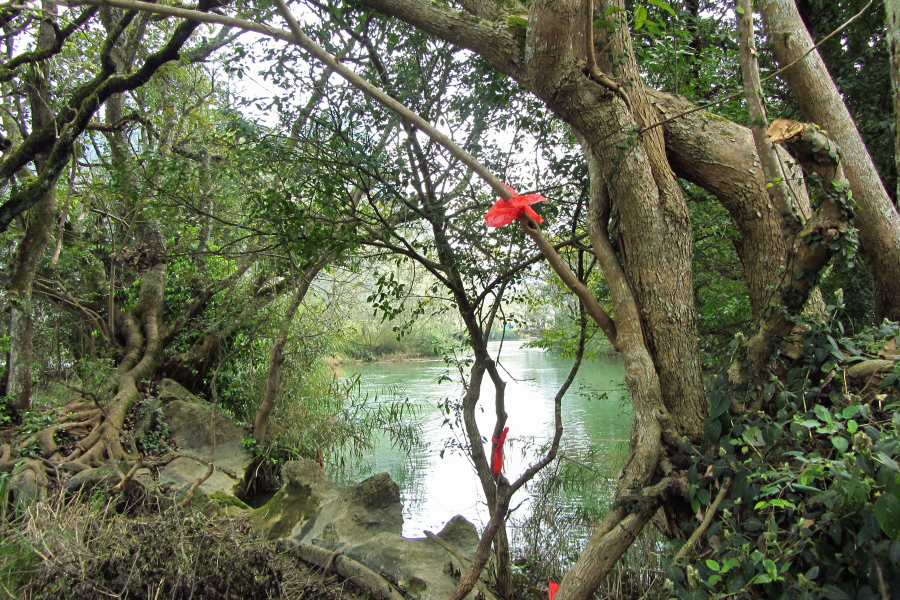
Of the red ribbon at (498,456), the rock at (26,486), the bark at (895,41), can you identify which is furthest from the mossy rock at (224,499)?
the bark at (895,41)

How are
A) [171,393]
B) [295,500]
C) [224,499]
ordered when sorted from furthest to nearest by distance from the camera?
[171,393], [224,499], [295,500]

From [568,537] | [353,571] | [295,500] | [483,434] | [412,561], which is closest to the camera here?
[353,571]

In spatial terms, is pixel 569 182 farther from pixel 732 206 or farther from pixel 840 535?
pixel 840 535

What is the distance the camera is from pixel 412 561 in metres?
2.92

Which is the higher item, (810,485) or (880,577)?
(810,485)

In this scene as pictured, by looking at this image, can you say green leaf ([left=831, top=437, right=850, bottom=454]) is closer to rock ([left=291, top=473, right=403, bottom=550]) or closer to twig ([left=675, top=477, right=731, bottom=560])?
twig ([left=675, top=477, right=731, bottom=560])

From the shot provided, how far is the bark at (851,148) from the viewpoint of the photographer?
6.88 feet

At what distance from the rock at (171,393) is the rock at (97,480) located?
155 centimetres

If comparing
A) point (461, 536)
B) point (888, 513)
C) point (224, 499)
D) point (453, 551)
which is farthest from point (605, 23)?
point (224, 499)

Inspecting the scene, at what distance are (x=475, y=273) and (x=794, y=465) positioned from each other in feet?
6.00

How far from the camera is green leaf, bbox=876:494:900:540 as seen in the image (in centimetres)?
110

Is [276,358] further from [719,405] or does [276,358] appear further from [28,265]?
[719,405]

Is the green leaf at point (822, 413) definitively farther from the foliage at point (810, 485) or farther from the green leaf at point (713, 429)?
the green leaf at point (713, 429)

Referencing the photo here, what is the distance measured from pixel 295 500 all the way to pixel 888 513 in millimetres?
3567
